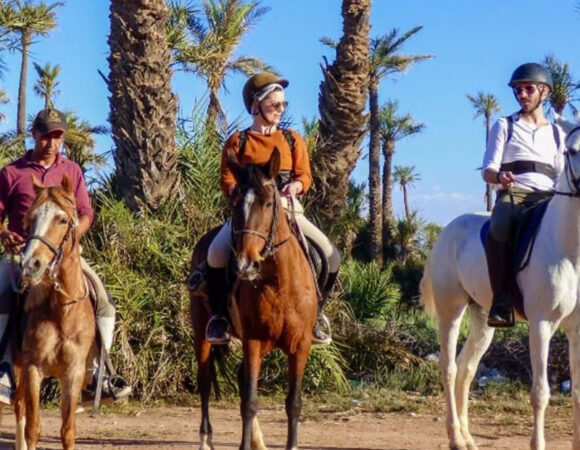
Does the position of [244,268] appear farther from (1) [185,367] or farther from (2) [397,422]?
(1) [185,367]

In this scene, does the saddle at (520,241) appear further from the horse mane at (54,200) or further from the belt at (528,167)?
the horse mane at (54,200)

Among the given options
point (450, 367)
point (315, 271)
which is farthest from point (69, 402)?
point (450, 367)

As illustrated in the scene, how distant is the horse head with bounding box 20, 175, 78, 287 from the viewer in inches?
265

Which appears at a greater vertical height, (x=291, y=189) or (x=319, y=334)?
(x=291, y=189)

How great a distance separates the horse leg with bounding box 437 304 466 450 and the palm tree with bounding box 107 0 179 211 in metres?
5.77

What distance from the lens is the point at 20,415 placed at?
8.11 m

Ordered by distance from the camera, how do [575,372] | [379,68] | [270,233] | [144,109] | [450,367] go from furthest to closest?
[379,68]
[144,109]
[450,367]
[575,372]
[270,233]

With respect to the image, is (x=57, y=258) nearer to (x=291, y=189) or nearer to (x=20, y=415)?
(x=20, y=415)

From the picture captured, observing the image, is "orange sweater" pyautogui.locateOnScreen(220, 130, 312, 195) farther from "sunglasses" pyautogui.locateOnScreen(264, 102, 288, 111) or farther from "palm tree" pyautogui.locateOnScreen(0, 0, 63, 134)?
"palm tree" pyautogui.locateOnScreen(0, 0, 63, 134)

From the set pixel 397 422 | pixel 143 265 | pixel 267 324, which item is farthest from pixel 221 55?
pixel 267 324

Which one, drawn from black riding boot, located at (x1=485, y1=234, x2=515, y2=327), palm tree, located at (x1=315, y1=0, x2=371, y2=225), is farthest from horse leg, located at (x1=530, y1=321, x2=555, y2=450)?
palm tree, located at (x1=315, y1=0, x2=371, y2=225)

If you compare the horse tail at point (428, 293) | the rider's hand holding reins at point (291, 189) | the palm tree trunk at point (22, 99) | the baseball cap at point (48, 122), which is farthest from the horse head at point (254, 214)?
the palm tree trunk at point (22, 99)

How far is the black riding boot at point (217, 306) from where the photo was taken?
859 cm

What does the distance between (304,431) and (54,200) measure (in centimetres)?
460
